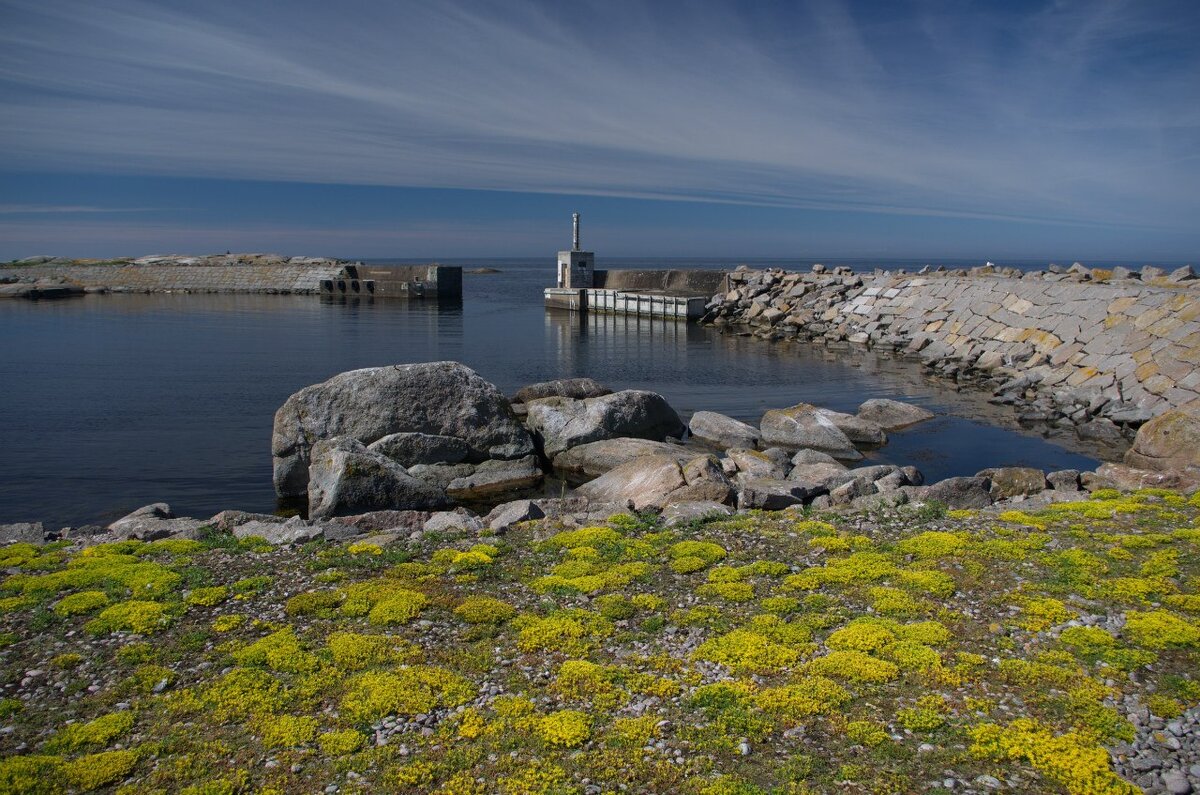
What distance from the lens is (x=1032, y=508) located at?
16906 mm

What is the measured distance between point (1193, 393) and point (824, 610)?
2676 centimetres

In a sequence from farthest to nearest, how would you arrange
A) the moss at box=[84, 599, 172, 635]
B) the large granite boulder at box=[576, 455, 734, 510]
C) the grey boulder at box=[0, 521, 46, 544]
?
the large granite boulder at box=[576, 455, 734, 510] < the grey boulder at box=[0, 521, 46, 544] < the moss at box=[84, 599, 172, 635]

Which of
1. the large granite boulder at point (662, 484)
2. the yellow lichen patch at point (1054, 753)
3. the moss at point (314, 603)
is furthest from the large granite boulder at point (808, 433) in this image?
the moss at point (314, 603)

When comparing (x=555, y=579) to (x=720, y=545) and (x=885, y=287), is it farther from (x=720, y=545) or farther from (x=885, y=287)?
(x=885, y=287)

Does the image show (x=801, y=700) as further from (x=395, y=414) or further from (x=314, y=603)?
(x=395, y=414)

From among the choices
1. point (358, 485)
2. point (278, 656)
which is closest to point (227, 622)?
point (278, 656)

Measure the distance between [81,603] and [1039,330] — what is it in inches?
1762

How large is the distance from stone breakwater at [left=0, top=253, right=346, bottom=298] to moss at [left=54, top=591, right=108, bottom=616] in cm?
10308

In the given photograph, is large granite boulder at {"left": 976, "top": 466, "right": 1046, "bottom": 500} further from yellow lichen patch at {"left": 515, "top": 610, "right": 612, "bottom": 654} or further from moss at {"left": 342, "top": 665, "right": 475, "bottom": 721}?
moss at {"left": 342, "top": 665, "right": 475, "bottom": 721}

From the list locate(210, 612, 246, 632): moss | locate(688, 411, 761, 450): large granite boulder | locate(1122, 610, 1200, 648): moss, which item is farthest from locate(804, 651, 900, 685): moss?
locate(688, 411, 761, 450): large granite boulder

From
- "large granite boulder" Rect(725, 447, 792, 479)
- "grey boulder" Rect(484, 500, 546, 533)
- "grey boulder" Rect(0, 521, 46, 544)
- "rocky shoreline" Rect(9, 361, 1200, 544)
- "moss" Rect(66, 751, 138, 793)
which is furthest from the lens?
"large granite boulder" Rect(725, 447, 792, 479)

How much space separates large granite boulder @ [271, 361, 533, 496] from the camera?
22.8 m

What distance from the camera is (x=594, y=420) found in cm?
2628

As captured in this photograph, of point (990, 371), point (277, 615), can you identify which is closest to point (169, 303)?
point (990, 371)
